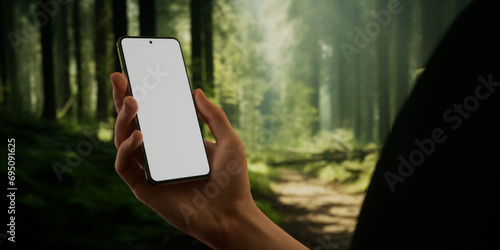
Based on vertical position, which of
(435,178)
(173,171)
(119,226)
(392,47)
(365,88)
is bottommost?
(365,88)

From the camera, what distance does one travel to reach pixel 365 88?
2212 cm

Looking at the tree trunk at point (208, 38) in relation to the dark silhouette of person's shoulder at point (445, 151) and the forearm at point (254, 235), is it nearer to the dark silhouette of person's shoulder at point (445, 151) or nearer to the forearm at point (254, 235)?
the forearm at point (254, 235)

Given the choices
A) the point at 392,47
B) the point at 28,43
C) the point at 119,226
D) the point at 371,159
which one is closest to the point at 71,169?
the point at 119,226

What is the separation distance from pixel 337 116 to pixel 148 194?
23.5 m

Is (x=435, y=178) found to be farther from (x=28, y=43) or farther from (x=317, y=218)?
(x=28, y=43)

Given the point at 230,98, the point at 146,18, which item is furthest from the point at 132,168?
the point at 230,98

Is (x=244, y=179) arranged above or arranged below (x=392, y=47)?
above

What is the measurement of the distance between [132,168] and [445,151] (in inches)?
52.2

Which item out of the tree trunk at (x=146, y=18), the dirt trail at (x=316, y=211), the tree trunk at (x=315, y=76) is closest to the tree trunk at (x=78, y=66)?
the tree trunk at (x=146, y=18)

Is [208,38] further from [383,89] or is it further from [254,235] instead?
[254,235]

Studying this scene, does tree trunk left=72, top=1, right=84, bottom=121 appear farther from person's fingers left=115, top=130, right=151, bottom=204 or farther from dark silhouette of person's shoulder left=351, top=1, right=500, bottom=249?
dark silhouette of person's shoulder left=351, top=1, right=500, bottom=249

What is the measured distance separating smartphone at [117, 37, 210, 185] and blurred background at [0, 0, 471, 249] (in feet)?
4.53

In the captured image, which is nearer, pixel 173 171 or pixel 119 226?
pixel 173 171

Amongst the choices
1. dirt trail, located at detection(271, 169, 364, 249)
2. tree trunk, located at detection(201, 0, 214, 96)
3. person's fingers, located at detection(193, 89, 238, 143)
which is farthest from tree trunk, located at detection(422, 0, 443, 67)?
person's fingers, located at detection(193, 89, 238, 143)
